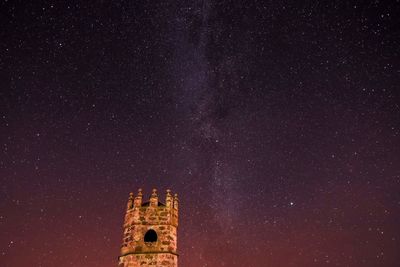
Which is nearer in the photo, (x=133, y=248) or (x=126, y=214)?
(x=133, y=248)

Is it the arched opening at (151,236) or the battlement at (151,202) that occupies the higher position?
the battlement at (151,202)

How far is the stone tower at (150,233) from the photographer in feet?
49.5

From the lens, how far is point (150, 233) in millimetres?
16172

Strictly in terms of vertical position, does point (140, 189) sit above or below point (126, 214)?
above

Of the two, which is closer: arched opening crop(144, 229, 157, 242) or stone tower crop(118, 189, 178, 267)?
stone tower crop(118, 189, 178, 267)

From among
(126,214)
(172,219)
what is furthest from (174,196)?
(126,214)

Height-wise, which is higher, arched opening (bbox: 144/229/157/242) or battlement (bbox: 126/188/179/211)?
battlement (bbox: 126/188/179/211)

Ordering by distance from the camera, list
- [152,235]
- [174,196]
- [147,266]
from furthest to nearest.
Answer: [174,196]
[152,235]
[147,266]

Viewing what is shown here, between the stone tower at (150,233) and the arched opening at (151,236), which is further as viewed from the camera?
the arched opening at (151,236)

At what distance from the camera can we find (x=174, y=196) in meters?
17.4

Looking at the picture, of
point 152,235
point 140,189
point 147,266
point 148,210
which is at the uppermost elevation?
point 140,189

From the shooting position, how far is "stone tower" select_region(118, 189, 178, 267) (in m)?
15.1

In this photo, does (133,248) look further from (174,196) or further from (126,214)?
(174,196)

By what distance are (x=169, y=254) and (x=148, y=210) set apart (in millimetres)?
2321
